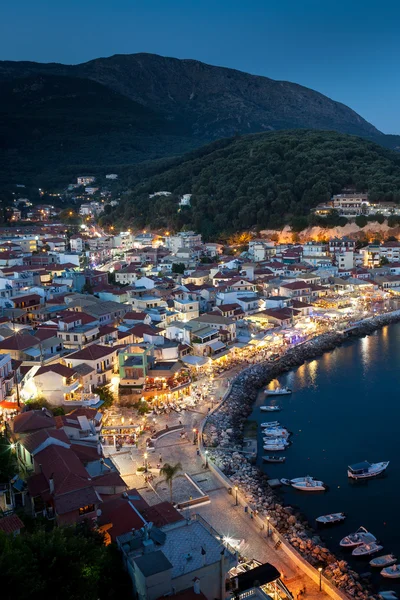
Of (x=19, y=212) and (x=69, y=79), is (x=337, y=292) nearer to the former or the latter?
(x=19, y=212)

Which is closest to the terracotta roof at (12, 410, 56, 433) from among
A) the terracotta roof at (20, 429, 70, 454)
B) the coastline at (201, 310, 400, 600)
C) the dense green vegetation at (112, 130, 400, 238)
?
the terracotta roof at (20, 429, 70, 454)

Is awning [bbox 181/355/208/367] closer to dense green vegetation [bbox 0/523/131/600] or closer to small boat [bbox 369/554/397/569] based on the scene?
small boat [bbox 369/554/397/569]

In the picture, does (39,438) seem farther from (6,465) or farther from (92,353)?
(92,353)

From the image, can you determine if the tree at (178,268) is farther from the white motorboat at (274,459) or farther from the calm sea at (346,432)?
the white motorboat at (274,459)

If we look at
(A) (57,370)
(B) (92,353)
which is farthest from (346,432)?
(A) (57,370)

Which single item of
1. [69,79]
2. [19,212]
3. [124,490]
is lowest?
[124,490]

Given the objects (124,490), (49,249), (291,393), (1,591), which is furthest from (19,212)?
(1,591)

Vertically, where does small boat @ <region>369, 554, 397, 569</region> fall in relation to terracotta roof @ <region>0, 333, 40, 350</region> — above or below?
below
